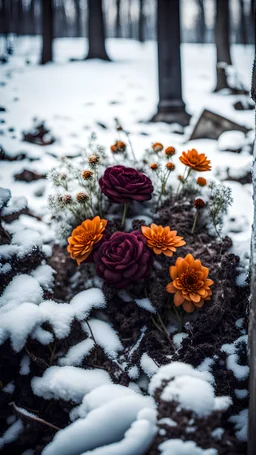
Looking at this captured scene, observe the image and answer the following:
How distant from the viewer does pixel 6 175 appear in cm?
286

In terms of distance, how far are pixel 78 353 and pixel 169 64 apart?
15.1 feet

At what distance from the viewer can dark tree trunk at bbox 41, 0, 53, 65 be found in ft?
25.4

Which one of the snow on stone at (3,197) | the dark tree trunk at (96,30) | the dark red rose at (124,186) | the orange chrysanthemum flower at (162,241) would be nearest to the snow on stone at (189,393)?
the orange chrysanthemum flower at (162,241)

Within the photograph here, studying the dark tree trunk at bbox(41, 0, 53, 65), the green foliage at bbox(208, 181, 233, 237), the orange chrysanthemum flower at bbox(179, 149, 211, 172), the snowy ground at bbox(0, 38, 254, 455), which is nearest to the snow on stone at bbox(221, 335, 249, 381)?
the snowy ground at bbox(0, 38, 254, 455)

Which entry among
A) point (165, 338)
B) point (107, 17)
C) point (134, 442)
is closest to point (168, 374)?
point (134, 442)

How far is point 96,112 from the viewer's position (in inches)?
203

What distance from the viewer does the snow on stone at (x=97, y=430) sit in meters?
0.81

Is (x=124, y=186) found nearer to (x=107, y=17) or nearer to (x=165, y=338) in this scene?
(x=165, y=338)

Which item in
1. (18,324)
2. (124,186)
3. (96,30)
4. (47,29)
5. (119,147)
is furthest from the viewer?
(96,30)

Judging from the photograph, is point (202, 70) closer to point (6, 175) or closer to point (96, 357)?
point (6, 175)

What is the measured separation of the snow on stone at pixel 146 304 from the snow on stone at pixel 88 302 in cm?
16

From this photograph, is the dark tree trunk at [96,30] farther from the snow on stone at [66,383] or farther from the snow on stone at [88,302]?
the snow on stone at [66,383]

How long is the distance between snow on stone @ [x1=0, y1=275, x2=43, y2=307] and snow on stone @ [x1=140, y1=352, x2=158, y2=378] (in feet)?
1.64

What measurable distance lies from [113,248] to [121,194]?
27 cm
